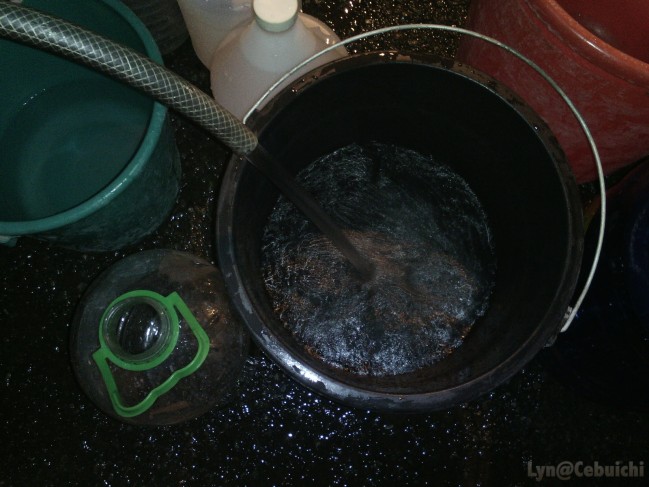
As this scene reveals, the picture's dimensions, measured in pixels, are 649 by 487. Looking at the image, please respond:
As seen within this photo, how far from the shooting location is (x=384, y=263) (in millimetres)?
1084

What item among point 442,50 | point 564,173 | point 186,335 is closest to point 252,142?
point 186,335

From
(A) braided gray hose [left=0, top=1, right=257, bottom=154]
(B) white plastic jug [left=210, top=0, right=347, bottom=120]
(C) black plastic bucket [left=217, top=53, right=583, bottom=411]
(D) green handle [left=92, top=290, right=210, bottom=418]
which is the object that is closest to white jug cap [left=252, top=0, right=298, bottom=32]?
(B) white plastic jug [left=210, top=0, right=347, bottom=120]

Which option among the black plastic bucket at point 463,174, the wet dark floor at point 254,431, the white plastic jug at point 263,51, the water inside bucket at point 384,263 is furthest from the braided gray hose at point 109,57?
the wet dark floor at point 254,431

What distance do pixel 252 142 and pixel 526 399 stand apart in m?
0.82

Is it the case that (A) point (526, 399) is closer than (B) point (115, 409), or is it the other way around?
(B) point (115, 409)

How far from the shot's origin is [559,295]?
75cm

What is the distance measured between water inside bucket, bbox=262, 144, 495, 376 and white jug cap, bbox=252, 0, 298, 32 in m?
0.29

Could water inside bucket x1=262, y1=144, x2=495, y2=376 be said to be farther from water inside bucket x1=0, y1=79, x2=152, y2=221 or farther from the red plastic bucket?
water inside bucket x1=0, y1=79, x2=152, y2=221

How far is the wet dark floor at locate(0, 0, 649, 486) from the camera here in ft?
3.63

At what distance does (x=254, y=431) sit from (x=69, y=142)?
0.72 m

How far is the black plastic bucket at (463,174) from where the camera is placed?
0.73m

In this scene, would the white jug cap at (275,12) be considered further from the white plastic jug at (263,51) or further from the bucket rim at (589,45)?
the bucket rim at (589,45)

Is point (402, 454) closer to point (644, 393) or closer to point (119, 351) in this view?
point (644, 393)

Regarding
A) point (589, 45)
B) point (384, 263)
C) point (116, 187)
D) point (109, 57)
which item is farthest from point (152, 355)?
point (589, 45)
